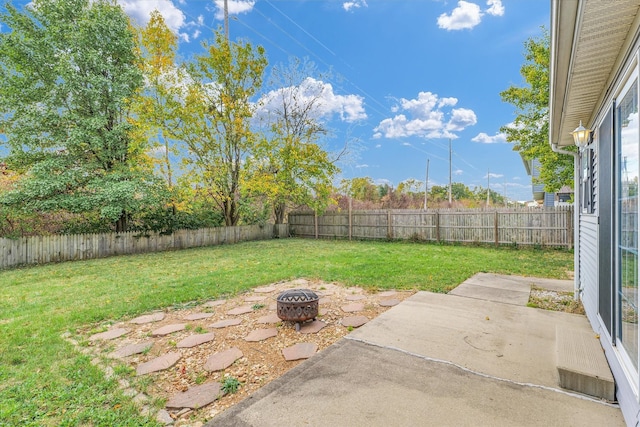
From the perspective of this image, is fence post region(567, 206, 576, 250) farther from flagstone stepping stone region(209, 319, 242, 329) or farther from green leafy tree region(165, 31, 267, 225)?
green leafy tree region(165, 31, 267, 225)

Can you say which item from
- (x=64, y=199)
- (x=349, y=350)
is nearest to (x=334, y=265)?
(x=349, y=350)

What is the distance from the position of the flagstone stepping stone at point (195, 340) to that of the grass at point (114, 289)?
0.68 metres

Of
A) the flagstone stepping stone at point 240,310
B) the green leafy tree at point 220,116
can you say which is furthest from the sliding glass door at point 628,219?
the green leafy tree at point 220,116

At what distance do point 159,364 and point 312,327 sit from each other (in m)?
1.43

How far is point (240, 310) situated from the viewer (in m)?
3.93

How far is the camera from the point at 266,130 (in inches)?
514

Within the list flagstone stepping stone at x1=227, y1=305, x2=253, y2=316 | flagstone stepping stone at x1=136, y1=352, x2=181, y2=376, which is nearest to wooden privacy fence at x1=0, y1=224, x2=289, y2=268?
flagstone stepping stone at x1=227, y1=305, x2=253, y2=316

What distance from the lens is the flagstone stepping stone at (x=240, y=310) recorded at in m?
3.82

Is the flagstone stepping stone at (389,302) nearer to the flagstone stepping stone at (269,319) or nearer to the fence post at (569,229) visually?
the flagstone stepping stone at (269,319)

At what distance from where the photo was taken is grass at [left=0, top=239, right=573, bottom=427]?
2025 millimetres

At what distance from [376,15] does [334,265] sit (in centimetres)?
1095

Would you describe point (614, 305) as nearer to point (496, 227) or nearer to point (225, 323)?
point (225, 323)

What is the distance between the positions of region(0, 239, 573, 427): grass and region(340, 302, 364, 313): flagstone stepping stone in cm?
95

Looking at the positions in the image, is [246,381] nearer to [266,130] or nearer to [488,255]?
[488,255]
